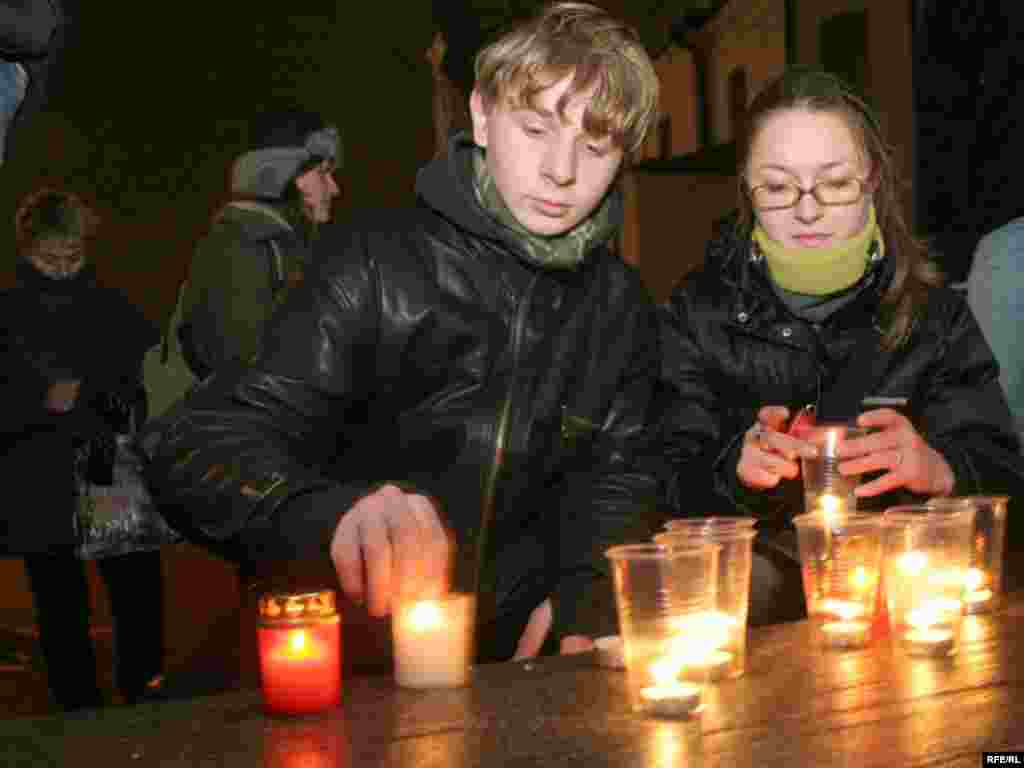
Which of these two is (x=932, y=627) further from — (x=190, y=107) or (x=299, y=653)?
(x=190, y=107)

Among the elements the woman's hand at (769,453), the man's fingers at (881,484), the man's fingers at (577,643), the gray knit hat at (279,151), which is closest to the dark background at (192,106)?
the gray knit hat at (279,151)

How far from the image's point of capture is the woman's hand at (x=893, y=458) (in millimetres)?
2588

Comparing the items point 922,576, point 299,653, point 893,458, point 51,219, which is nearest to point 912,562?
point 922,576

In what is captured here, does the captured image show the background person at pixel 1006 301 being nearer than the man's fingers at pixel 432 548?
No

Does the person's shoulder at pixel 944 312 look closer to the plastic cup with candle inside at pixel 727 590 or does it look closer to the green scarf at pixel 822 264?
the green scarf at pixel 822 264

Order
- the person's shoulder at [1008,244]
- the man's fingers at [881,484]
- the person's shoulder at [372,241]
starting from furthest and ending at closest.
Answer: the person's shoulder at [1008,244], the person's shoulder at [372,241], the man's fingers at [881,484]

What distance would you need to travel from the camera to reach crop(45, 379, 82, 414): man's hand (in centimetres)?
550

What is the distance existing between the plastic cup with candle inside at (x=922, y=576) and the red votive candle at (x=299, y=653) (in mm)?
902

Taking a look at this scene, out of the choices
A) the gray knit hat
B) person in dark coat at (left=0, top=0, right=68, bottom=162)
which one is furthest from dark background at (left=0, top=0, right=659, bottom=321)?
person in dark coat at (left=0, top=0, right=68, bottom=162)

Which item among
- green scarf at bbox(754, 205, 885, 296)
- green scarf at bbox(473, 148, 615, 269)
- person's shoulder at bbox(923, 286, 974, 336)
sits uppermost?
green scarf at bbox(473, 148, 615, 269)

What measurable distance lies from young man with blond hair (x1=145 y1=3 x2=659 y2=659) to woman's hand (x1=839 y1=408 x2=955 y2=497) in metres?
0.52

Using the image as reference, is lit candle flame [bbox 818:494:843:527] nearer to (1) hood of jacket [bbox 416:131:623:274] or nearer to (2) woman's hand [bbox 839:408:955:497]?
(2) woman's hand [bbox 839:408:955:497]
